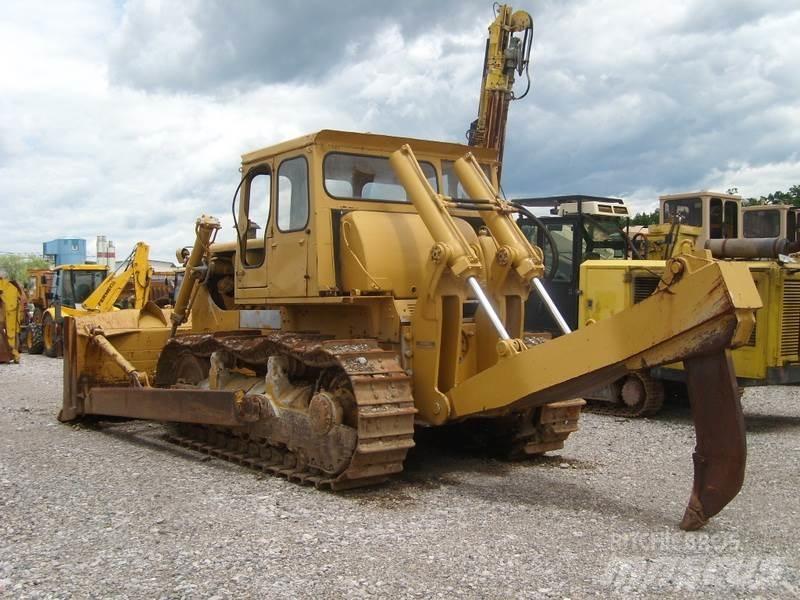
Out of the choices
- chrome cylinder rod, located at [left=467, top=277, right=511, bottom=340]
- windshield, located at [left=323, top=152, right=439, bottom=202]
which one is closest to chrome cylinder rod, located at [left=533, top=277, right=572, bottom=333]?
chrome cylinder rod, located at [left=467, top=277, right=511, bottom=340]

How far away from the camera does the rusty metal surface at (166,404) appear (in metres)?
7.48

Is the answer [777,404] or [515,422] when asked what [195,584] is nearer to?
[515,422]

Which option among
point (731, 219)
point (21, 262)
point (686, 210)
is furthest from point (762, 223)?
point (21, 262)

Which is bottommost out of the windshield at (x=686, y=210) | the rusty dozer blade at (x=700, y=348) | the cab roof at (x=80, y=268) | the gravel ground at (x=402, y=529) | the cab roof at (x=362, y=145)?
the gravel ground at (x=402, y=529)

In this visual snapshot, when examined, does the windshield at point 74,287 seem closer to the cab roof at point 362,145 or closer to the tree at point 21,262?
the cab roof at point 362,145

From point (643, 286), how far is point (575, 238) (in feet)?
5.31

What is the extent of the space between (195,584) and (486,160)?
5.05 meters

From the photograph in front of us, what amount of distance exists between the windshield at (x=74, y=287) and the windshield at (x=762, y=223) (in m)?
15.9

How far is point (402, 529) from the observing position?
5363mm

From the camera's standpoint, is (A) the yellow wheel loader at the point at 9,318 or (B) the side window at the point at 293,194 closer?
(B) the side window at the point at 293,194

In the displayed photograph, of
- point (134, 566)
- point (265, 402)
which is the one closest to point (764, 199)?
point (265, 402)

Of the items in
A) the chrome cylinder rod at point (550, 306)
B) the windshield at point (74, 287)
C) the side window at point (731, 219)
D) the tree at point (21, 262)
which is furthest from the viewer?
the tree at point (21, 262)

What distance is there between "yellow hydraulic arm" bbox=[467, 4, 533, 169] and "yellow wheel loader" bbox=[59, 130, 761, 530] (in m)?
8.79

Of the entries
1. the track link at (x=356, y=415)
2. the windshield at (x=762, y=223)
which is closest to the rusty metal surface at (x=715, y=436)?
the track link at (x=356, y=415)
